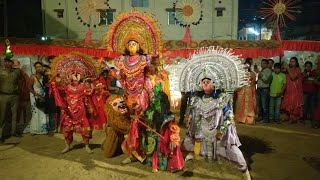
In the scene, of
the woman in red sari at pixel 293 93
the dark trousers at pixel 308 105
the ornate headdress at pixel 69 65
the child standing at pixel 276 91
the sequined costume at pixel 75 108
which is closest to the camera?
the sequined costume at pixel 75 108

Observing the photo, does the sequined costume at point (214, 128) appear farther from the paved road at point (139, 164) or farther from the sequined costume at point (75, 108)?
the sequined costume at point (75, 108)

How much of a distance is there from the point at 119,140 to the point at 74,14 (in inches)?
721

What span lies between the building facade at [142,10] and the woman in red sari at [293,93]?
41.5ft

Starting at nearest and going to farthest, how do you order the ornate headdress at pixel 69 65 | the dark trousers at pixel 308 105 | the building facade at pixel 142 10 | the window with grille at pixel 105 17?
the ornate headdress at pixel 69 65 → the dark trousers at pixel 308 105 → the building facade at pixel 142 10 → the window with grille at pixel 105 17

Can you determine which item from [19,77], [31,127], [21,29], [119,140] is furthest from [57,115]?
[21,29]

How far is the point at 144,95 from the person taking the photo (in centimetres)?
584

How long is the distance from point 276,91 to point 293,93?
0.65m

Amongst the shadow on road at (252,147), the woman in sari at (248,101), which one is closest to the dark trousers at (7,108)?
the shadow on road at (252,147)

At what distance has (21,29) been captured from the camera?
27.8 metres

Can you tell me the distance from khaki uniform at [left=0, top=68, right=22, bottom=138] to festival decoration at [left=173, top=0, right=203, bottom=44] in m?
15.0

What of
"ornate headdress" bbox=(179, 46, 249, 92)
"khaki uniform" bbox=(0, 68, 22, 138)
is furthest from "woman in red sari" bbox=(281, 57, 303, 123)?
"khaki uniform" bbox=(0, 68, 22, 138)

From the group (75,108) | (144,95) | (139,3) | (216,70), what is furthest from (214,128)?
(139,3)

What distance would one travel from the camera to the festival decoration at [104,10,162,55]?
5.90 m

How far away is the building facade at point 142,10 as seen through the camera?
22.2m
